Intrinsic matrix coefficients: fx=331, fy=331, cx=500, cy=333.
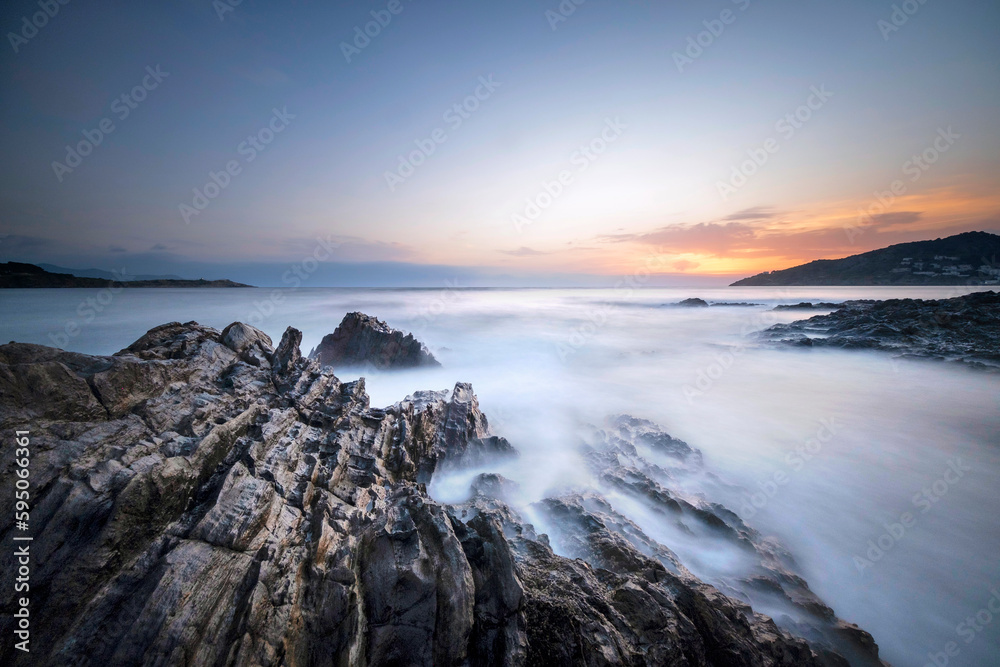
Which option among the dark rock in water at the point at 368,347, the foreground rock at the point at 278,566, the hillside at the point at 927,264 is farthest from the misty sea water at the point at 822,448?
the hillside at the point at 927,264

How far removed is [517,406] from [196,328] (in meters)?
11.0

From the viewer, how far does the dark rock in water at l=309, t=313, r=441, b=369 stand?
1862 centimetres

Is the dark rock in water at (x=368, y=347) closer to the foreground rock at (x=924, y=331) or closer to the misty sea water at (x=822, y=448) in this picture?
the misty sea water at (x=822, y=448)

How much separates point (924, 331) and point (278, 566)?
1482 inches

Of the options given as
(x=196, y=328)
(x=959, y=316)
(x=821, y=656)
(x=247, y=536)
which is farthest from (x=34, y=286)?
(x=959, y=316)

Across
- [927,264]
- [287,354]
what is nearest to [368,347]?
[287,354]

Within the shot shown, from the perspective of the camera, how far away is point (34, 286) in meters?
80.6

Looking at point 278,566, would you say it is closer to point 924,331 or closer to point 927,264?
point 924,331

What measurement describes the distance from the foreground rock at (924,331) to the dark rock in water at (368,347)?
29440 millimetres

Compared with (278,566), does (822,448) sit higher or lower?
lower

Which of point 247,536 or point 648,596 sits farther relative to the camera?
point 648,596

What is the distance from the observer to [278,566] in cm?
397

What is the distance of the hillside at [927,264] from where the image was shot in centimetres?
9212

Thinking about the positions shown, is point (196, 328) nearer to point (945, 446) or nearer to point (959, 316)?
point (945, 446)
